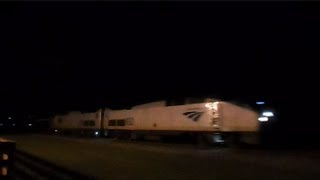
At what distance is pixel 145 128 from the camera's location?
36.7 metres

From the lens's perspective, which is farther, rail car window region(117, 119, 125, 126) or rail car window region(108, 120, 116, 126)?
rail car window region(108, 120, 116, 126)

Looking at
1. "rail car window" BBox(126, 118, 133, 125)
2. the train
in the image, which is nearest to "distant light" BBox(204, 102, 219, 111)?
the train

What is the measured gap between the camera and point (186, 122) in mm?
30594

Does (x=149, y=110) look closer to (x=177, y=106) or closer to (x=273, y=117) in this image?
(x=177, y=106)

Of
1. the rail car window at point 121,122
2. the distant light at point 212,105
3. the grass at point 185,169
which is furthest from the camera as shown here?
the rail car window at point 121,122

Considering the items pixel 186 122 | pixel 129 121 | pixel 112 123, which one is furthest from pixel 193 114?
pixel 112 123

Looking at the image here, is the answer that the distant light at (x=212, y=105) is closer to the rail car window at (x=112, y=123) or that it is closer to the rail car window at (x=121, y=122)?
the rail car window at (x=121, y=122)

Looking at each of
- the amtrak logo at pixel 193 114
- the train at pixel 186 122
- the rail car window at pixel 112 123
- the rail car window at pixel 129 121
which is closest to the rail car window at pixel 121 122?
the train at pixel 186 122

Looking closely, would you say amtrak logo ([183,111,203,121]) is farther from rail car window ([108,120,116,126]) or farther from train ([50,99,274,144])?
rail car window ([108,120,116,126])

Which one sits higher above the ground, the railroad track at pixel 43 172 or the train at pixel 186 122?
the train at pixel 186 122

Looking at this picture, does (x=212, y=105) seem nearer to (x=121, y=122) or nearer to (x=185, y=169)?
(x=185, y=169)

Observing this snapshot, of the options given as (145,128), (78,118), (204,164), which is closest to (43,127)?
(78,118)

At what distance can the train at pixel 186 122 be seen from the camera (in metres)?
25.2

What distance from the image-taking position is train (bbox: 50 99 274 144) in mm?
25234
